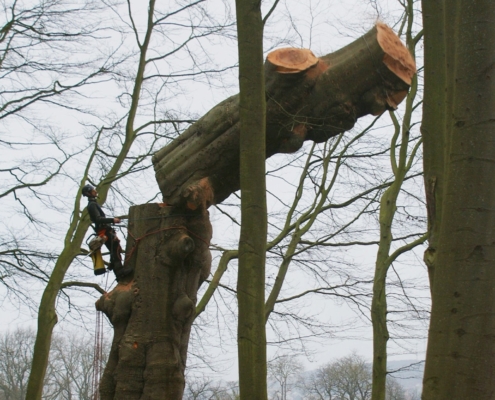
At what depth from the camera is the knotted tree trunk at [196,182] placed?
475 centimetres

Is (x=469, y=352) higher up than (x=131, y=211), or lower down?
lower down

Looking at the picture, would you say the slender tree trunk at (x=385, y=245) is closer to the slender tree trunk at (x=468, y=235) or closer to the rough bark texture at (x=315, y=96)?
the rough bark texture at (x=315, y=96)

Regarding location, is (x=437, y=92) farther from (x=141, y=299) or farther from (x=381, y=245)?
(x=381, y=245)

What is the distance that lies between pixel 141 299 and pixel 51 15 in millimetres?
8149

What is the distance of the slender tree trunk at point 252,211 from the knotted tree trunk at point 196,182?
37cm

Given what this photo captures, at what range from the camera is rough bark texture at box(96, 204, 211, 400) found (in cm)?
516

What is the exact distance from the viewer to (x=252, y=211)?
4211 millimetres

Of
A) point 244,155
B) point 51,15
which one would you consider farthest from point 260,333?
point 51,15

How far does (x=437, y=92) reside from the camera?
4383mm

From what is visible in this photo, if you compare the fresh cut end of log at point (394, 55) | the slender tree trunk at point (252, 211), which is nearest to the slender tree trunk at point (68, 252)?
the slender tree trunk at point (252, 211)

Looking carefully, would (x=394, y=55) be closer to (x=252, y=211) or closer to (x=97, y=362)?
(x=252, y=211)

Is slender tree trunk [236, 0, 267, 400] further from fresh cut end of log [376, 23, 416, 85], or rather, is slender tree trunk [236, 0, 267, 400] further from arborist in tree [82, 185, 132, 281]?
arborist in tree [82, 185, 132, 281]

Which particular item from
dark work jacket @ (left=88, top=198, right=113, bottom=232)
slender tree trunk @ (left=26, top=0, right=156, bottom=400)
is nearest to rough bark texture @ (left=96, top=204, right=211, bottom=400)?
dark work jacket @ (left=88, top=198, right=113, bottom=232)

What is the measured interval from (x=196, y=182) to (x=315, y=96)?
1245mm
